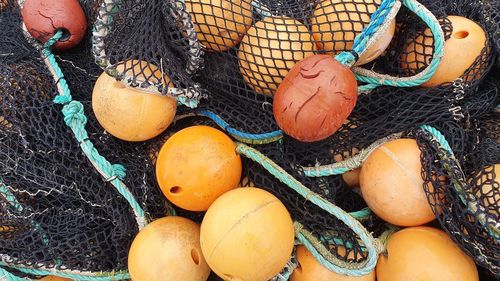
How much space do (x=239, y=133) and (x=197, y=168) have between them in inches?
6.6

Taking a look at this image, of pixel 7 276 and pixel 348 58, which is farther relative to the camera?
pixel 7 276

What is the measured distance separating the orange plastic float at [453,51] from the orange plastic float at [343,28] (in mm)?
94

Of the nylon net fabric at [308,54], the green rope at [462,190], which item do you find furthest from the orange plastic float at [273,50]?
the green rope at [462,190]

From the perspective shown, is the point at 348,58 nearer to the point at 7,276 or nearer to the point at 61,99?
the point at 61,99

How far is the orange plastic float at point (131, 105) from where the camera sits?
1236 mm

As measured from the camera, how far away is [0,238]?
1363 millimetres

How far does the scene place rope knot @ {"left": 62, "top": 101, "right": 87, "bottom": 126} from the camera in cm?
130

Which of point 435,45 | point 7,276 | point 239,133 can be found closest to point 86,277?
point 7,276

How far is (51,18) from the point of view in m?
1.43

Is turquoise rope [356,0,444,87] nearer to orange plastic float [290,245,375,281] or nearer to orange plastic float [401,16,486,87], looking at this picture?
orange plastic float [401,16,486,87]

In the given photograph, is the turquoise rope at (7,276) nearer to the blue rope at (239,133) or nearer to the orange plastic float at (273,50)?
the blue rope at (239,133)

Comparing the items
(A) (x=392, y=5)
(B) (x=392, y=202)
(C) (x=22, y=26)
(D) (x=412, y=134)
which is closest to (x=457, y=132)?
(D) (x=412, y=134)

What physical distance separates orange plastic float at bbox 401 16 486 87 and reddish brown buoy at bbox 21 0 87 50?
1.04 m

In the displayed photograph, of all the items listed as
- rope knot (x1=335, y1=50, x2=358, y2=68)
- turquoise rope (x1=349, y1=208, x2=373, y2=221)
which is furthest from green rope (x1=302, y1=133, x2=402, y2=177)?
rope knot (x1=335, y1=50, x2=358, y2=68)
